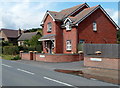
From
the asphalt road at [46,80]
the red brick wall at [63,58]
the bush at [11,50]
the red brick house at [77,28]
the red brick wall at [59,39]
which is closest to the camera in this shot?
the asphalt road at [46,80]

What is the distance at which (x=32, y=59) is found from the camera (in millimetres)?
25109

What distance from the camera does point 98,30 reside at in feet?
96.5

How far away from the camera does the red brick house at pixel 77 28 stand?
27.3 meters

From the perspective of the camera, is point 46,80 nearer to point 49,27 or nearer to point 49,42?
point 49,42

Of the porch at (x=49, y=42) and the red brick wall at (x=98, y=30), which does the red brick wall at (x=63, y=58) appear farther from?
the porch at (x=49, y=42)

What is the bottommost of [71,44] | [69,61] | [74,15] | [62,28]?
[69,61]

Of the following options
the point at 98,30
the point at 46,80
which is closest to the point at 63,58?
the point at 46,80

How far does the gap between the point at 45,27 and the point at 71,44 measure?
698 cm

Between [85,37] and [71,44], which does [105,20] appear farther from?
[71,44]

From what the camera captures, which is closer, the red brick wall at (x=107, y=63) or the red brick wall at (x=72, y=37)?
the red brick wall at (x=107, y=63)

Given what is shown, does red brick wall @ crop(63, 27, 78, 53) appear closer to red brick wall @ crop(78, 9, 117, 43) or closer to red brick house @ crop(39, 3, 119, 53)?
red brick house @ crop(39, 3, 119, 53)

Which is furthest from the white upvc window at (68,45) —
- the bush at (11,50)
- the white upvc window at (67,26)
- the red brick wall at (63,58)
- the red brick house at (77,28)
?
the bush at (11,50)

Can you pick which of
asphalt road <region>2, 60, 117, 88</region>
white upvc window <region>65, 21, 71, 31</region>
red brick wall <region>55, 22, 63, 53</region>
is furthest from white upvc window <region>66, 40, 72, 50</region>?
asphalt road <region>2, 60, 117, 88</region>

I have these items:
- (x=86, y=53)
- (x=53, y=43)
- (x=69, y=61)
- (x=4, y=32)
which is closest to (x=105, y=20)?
(x=53, y=43)
